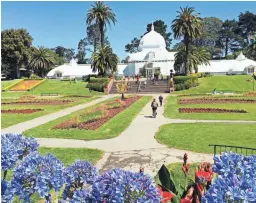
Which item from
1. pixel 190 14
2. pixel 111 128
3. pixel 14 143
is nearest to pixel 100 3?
pixel 190 14

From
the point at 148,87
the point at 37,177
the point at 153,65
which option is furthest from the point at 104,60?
the point at 37,177

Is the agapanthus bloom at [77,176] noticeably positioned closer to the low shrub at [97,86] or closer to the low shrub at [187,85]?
the low shrub at [187,85]

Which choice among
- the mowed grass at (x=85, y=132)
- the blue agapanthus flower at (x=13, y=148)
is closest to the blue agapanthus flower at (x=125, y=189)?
the blue agapanthus flower at (x=13, y=148)

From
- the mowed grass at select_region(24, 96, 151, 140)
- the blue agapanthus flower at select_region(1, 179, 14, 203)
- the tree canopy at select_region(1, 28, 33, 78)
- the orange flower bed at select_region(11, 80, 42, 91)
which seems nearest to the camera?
the blue agapanthus flower at select_region(1, 179, 14, 203)

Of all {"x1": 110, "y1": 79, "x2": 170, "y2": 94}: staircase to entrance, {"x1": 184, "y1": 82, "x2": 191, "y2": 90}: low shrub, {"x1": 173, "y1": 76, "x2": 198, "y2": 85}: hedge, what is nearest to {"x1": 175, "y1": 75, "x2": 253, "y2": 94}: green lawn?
{"x1": 184, "y1": 82, "x2": 191, "y2": 90}: low shrub

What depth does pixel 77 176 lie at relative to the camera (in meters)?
3.46

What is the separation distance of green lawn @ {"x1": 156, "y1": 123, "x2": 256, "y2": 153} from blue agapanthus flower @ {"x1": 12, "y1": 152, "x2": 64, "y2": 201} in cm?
1073

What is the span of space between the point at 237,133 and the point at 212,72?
6321 cm

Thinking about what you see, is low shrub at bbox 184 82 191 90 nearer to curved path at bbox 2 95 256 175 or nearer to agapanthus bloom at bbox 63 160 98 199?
curved path at bbox 2 95 256 175

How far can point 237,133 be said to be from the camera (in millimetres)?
17062

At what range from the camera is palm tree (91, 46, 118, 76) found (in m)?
52.8

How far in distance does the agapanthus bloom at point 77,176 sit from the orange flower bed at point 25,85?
53144 millimetres

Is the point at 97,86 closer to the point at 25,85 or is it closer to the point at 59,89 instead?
the point at 59,89

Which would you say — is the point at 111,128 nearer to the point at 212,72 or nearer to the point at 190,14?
the point at 190,14
